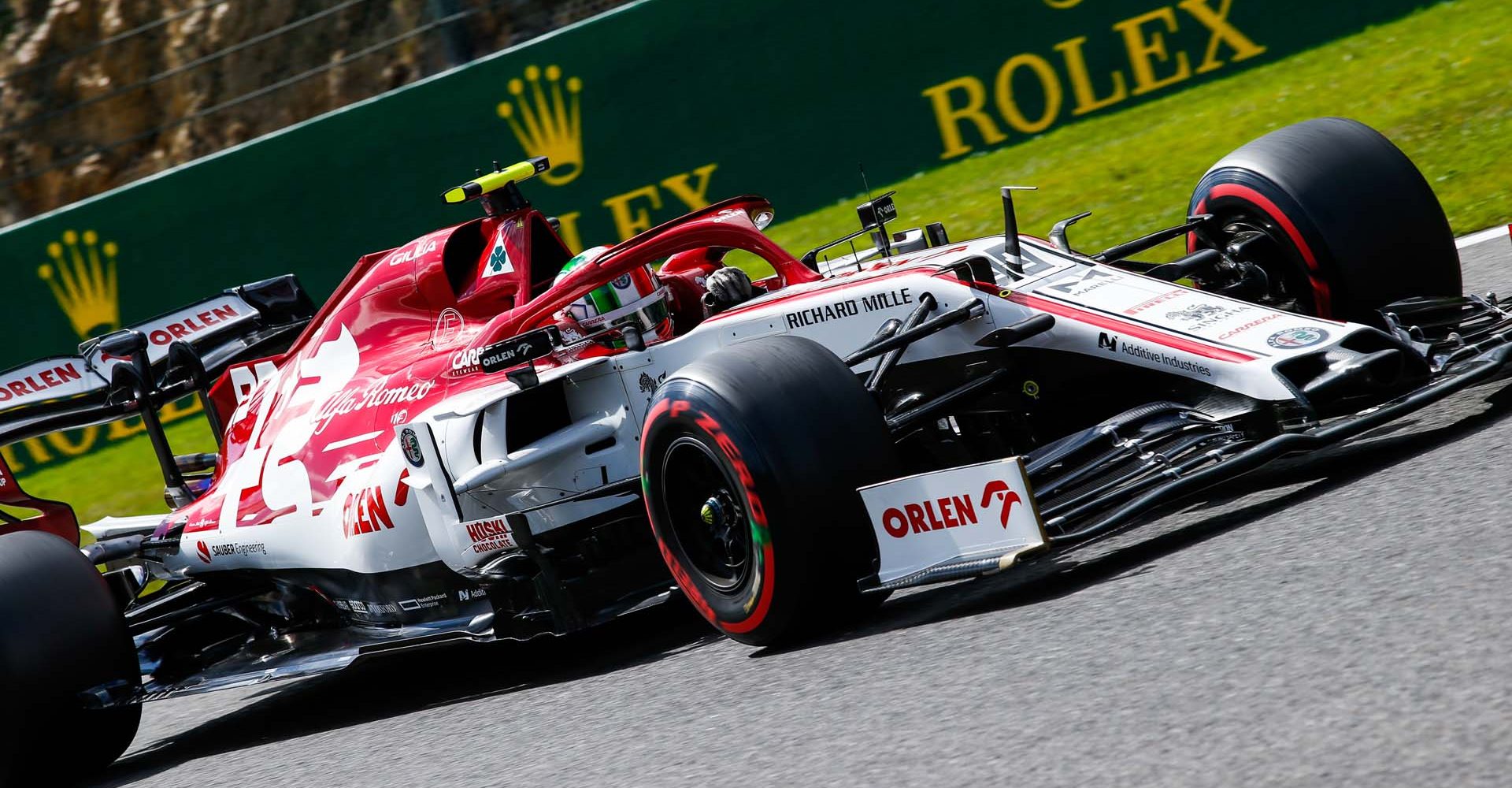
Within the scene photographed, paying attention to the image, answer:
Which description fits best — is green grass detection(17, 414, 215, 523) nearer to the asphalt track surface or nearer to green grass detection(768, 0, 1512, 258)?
green grass detection(768, 0, 1512, 258)

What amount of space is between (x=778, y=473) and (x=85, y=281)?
10.2m

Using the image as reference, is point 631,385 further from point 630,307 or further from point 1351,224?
point 1351,224

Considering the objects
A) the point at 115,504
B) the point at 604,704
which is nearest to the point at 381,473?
the point at 604,704

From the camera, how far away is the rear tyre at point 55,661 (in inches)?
223

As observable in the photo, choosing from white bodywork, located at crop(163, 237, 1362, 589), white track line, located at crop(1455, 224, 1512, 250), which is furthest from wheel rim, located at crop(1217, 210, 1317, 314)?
white track line, located at crop(1455, 224, 1512, 250)

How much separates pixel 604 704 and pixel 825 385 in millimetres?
1187

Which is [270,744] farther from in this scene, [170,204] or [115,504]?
[170,204]

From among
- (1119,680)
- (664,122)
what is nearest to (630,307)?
(1119,680)

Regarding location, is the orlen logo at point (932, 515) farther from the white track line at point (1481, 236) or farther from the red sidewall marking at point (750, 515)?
the white track line at point (1481, 236)

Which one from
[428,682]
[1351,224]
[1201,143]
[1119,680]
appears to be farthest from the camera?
[1201,143]

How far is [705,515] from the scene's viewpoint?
4.88 metres

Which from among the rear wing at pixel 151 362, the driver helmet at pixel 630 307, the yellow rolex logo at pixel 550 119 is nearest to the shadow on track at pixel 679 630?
the driver helmet at pixel 630 307

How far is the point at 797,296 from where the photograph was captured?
541 centimetres

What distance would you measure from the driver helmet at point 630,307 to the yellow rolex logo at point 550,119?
6.65 metres
